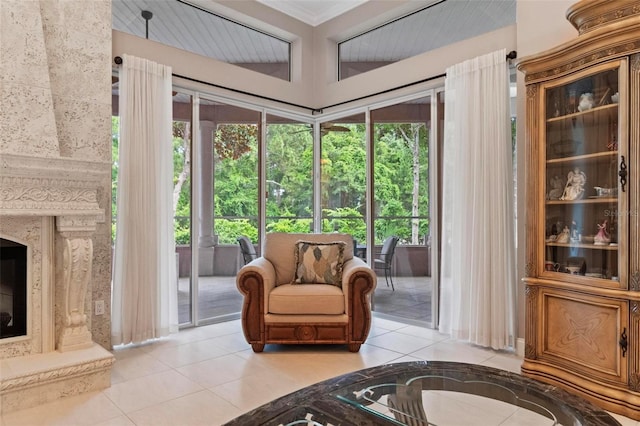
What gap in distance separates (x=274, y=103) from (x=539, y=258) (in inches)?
128

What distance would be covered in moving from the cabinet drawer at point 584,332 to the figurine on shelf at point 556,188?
636mm

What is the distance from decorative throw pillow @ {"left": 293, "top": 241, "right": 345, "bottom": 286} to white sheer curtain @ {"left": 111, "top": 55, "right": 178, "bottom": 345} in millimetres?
1184

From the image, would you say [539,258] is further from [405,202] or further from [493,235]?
[405,202]

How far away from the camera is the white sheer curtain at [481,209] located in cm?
337

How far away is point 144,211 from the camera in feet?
11.6

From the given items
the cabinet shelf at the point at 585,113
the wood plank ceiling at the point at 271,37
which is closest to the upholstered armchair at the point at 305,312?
the cabinet shelf at the point at 585,113

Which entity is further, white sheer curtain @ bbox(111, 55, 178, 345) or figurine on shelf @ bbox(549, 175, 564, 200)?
white sheer curtain @ bbox(111, 55, 178, 345)

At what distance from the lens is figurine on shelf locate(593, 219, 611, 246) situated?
252cm

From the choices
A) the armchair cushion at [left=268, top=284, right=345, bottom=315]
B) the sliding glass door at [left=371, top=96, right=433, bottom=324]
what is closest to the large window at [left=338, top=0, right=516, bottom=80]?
the sliding glass door at [left=371, top=96, right=433, bottom=324]

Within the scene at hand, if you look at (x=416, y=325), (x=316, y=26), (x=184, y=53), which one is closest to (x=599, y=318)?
(x=416, y=325)

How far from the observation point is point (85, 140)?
321 centimetres

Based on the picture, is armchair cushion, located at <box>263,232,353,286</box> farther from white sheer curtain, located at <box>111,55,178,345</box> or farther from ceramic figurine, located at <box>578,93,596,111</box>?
ceramic figurine, located at <box>578,93,596,111</box>

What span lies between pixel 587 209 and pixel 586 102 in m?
0.70

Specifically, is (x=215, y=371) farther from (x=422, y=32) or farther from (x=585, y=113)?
(x=422, y=32)
